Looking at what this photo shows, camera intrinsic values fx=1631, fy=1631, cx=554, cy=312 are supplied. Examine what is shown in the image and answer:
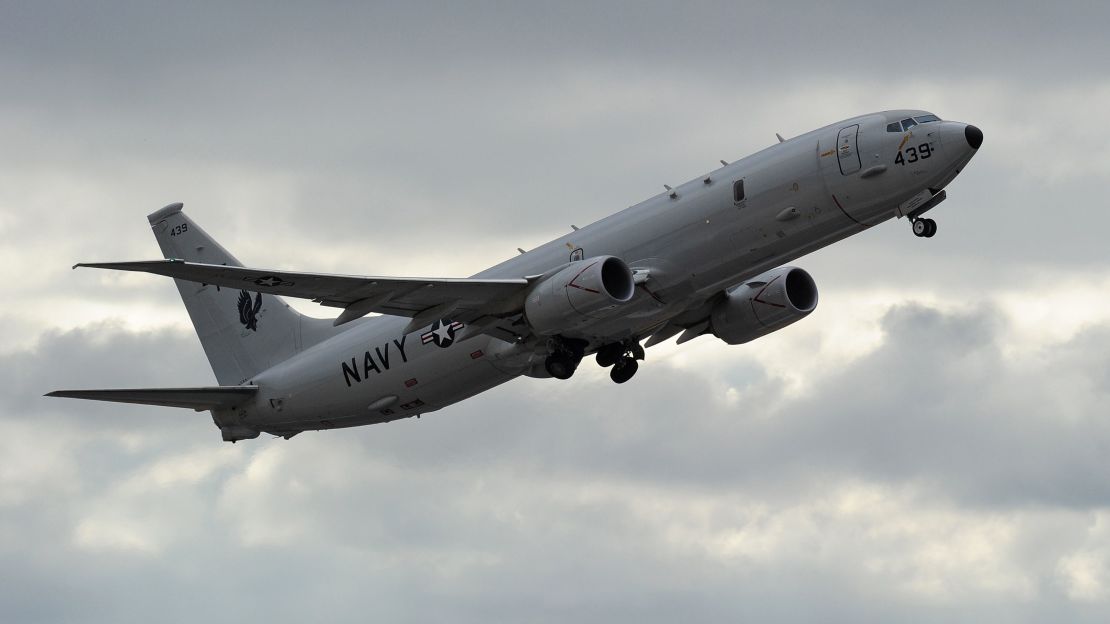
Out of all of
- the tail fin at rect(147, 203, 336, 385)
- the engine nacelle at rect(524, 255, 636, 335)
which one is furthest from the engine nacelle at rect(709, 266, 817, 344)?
the tail fin at rect(147, 203, 336, 385)

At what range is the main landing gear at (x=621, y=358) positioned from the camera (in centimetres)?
5269

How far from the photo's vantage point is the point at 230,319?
59.4 m

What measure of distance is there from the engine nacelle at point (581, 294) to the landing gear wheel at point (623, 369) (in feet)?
20.8

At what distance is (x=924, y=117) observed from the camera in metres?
45.0

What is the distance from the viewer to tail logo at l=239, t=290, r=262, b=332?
58.4m

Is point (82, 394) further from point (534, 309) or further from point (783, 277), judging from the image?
point (783, 277)

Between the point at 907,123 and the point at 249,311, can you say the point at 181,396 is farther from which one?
the point at 907,123

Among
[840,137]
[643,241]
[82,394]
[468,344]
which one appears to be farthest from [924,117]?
[82,394]

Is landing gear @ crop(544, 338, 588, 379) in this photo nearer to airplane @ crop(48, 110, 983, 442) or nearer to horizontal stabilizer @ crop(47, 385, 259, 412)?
airplane @ crop(48, 110, 983, 442)

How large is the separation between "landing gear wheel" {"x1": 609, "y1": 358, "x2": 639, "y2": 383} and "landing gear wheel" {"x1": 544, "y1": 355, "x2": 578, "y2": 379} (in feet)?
11.8

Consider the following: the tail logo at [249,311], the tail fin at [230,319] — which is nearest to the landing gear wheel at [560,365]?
the tail fin at [230,319]

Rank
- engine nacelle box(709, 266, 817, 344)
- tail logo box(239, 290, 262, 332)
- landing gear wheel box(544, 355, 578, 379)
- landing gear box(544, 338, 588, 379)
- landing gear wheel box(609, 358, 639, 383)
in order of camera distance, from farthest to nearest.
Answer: tail logo box(239, 290, 262, 332) → landing gear wheel box(609, 358, 639, 383) → engine nacelle box(709, 266, 817, 344) → landing gear wheel box(544, 355, 578, 379) → landing gear box(544, 338, 588, 379)

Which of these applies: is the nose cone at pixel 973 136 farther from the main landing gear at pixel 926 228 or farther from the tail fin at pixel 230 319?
the tail fin at pixel 230 319

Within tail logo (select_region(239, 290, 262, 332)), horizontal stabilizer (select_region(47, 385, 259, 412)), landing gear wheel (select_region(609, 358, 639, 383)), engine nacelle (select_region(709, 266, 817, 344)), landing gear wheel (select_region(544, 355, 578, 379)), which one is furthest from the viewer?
tail logo (select_region(239, 290, 262, 332))
